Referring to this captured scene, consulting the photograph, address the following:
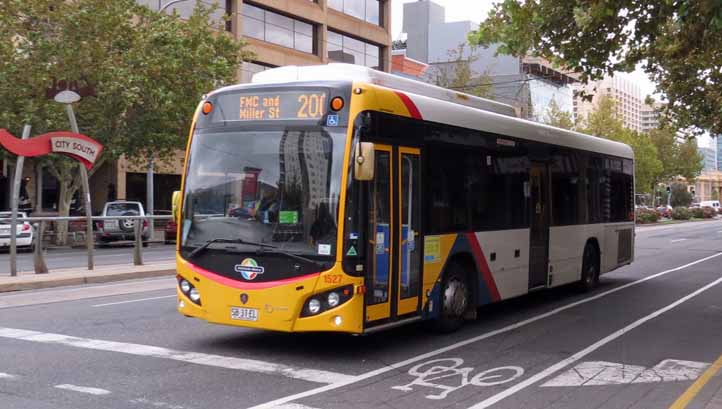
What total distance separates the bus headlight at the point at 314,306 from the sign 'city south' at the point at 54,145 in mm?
11520

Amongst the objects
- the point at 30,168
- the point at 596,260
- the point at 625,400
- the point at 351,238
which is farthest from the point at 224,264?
the point at 30,168

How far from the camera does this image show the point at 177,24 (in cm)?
3138

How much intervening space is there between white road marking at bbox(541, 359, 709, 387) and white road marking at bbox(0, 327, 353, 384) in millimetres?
2253

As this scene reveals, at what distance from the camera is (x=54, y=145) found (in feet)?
57.8

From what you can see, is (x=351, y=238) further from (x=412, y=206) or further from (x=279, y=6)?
(x=279, y=6)

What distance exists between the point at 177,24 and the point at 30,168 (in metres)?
11.4

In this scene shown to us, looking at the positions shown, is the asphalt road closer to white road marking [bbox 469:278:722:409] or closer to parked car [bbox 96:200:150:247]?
white road marking [bbox 469:278:722:409]

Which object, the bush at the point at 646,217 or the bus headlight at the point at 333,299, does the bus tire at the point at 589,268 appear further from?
the bush at the point at 646,217

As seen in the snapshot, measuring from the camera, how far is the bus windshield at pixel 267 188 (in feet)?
26.4

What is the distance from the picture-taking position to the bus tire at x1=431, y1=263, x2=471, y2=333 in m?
9.81

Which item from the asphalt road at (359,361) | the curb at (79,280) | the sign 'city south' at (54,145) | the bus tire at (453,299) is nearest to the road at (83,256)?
the curb at (79,280)

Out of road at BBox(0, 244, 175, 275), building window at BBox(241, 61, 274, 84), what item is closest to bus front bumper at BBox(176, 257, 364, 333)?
road at BBox(0, 244, 175, 275)

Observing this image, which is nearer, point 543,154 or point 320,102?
point 320,102

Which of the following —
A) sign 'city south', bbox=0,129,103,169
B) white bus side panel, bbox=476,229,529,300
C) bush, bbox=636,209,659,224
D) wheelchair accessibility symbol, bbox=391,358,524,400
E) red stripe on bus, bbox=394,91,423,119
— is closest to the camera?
wheelchair accessibility symbol, bbox=391,358,524,400
